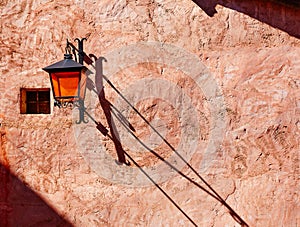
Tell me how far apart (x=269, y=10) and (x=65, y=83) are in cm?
186

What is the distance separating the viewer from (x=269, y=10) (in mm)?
3703

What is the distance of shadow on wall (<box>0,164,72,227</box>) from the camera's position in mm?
3645

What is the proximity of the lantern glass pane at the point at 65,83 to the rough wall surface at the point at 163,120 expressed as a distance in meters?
0.40

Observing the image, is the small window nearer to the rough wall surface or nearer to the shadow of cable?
the rough wall surface

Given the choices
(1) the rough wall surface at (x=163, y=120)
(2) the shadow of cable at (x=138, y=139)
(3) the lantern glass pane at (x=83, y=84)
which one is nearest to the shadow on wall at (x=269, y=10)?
(1) the rough wall surface at (x=163, y=120)

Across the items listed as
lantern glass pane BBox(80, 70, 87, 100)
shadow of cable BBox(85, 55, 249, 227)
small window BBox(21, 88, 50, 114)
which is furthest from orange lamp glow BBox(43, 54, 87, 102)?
small window BBox(21, 88, 50, 114)

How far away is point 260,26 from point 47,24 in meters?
1.87

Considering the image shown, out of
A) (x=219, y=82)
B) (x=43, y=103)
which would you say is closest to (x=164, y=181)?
(x=219, y=82)

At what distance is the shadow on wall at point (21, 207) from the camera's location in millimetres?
3645

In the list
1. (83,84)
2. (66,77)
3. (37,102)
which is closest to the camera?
(66,77)

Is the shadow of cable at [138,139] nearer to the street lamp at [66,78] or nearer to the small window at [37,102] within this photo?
the street lamp at [66,78]

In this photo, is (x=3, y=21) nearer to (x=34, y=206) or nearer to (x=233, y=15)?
(x=34, y=206)

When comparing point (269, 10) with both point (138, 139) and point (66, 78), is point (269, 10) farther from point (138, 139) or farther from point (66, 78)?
point (66, 78)

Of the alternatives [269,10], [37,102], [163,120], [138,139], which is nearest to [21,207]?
[37,102]
